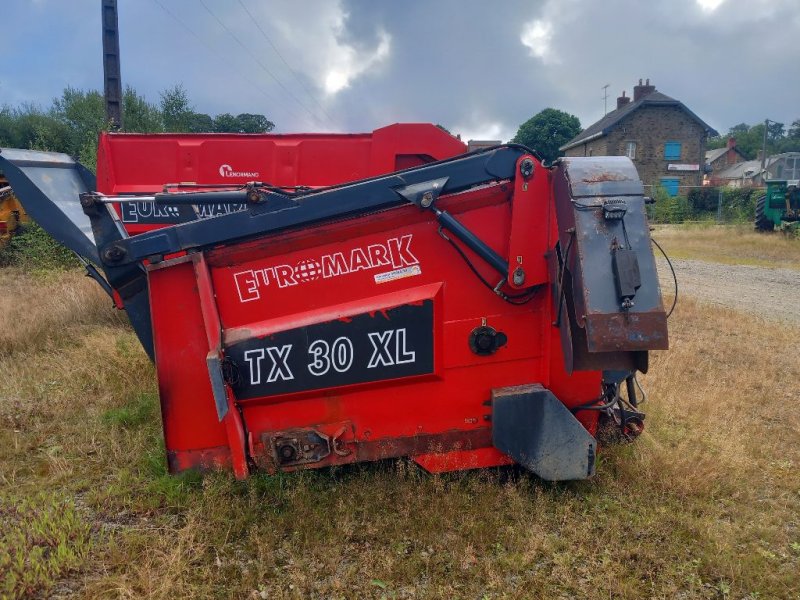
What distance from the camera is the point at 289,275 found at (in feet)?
9.47

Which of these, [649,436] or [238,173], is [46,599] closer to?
[649,436]

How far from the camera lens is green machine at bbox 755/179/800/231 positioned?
17594 millimetres

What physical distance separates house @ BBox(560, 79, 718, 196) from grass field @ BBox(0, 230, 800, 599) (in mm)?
40355

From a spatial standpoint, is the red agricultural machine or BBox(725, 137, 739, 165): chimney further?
BBox(725, 137, 739, 165): chimney

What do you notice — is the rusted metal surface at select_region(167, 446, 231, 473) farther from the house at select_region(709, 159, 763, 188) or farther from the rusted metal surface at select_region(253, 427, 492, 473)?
the house at select_region(709, 159, 763, 188)

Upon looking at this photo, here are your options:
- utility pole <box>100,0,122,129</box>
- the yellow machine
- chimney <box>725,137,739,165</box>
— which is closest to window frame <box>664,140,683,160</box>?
chimney <box>725,137,739,165</box>

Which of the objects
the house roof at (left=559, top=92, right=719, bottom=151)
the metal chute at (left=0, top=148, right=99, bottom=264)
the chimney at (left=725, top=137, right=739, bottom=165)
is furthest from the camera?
the chimney at (left=725, top=137, right=739, bottom=165)

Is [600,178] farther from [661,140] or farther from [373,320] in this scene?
[661,140]

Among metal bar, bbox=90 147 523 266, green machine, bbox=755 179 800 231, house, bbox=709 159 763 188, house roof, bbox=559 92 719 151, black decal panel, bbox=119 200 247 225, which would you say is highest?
house roof, bbox=559 92 719 151

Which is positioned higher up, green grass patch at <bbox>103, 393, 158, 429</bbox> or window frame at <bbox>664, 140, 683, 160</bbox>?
window frame at <bbox>664, 140, 683, 160</bbox>

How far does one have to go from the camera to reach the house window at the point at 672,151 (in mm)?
40750

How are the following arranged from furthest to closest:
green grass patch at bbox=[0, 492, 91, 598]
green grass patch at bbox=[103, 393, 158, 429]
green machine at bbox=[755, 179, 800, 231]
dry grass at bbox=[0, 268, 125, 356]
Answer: green machine at bbox=[755, 179, 800, 231] → dry grass at bbox=[0, 268, 125, 356] → green grass patch at bbox=[103, 393, 158, 429] → green grass patch at bbox=[0, 492, 91, 598]

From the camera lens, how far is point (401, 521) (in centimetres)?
281

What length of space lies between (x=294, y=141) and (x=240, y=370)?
11.9 ft
